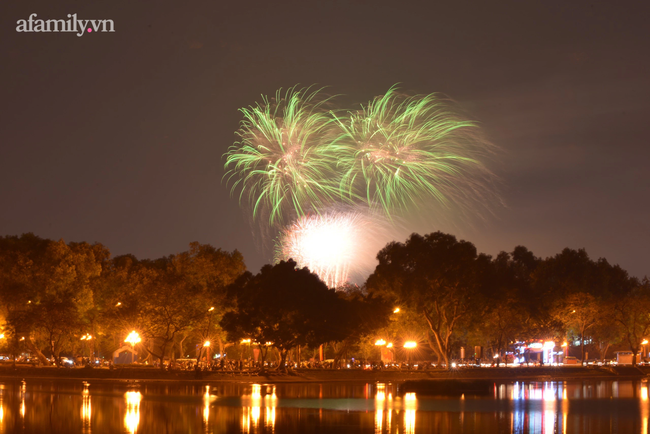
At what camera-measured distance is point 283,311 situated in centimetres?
5853

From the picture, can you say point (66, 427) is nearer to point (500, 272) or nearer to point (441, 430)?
point (441, 430)

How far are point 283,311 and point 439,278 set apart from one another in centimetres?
1692

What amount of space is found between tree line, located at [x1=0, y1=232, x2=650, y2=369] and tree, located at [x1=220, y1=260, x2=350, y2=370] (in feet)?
0.30

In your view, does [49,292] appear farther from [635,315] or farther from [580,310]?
[635,315]

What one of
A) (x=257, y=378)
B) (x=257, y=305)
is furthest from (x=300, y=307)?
(x=257, y=378)

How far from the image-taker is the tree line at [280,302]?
195ft

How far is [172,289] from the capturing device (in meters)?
60.4

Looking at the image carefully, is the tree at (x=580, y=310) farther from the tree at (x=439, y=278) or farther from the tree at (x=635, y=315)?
the tree at (x=439, y=278)

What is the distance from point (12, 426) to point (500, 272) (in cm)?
6109

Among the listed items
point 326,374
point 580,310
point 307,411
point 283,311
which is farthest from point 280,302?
point 580,310

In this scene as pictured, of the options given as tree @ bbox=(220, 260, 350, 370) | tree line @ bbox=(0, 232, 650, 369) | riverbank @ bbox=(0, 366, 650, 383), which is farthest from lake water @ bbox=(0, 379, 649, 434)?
tree line @ bbox=(0, 232, 650, 369)

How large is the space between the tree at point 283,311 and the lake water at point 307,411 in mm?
15607

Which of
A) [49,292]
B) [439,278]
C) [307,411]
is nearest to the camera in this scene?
[307,411]

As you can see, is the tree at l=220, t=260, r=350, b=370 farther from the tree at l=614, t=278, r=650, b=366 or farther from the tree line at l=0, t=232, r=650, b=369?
the tree at l=614, t=278, r=650, b=366
